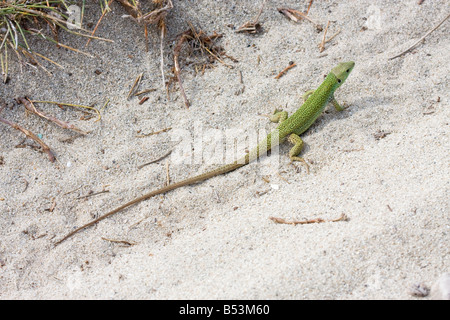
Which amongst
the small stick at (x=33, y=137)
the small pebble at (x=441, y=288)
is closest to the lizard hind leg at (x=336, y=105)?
the small pebble at (x=441, y=288)

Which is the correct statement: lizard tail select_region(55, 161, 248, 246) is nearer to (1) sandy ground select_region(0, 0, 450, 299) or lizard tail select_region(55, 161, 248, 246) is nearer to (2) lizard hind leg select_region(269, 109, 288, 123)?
(1) sandy ground select_region(0, 0, 450, 299)

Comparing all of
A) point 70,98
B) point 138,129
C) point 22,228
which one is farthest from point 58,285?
point 70,98

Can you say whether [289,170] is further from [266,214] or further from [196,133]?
[196,133]

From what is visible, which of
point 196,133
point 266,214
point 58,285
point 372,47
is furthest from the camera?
point 372,47


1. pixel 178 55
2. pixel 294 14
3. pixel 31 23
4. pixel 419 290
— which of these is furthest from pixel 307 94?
pixel 31 23

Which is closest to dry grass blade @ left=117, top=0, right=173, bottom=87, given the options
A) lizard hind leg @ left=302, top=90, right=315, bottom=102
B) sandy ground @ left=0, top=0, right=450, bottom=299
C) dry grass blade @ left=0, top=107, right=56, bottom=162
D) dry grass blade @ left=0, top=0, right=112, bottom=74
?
sandy ground @ left=0, top=0, right=450, bottom=299

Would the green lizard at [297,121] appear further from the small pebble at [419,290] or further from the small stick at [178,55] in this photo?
the small pebble at [419,290]
